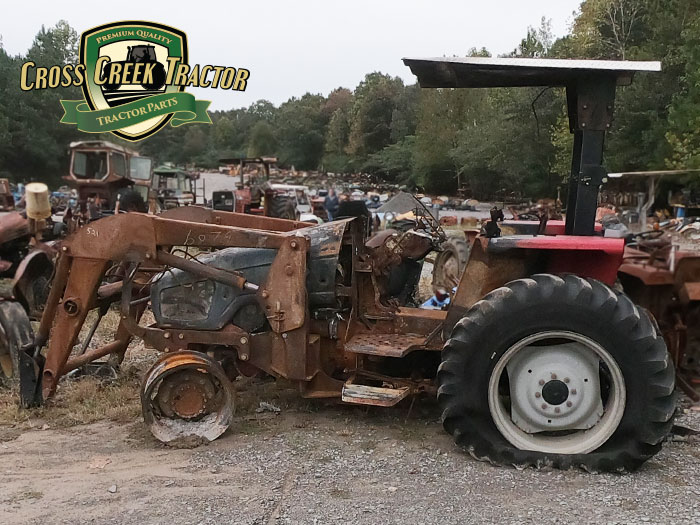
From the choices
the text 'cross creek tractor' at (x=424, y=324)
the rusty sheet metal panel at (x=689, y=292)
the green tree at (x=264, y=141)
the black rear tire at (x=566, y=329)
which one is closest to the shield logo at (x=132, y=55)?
the text 'cross creek tractor' at (x=424, y=324)

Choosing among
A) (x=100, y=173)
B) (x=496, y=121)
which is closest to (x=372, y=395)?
(x=100, y=173)

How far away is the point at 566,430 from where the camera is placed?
3.60m

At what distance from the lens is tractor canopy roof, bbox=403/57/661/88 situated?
3443 mm

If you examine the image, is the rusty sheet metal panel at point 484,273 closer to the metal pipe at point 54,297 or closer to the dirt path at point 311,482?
the dirt path at point 311,482

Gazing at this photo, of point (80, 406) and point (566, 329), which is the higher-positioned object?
point (566, 329)

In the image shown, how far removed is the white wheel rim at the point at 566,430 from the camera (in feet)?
11.2

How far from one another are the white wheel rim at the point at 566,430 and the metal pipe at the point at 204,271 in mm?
1488

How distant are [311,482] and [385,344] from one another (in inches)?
42.8

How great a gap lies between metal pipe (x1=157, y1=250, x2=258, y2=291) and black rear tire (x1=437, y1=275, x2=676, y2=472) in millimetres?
1266

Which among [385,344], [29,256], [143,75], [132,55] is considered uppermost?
[132,55]

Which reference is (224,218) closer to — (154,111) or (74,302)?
(74,302)

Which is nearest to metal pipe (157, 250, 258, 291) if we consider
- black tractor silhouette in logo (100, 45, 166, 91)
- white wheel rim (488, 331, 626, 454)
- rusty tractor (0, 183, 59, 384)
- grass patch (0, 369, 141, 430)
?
grass patch (0, 369, 141, 430)

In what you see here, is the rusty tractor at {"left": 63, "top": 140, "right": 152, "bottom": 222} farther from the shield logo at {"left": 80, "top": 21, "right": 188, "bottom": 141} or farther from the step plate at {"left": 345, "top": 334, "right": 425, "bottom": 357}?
the step plate at {"left": 345, "top": 334, "right": 425, "bottom": 357}

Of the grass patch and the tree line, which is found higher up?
the tree line
